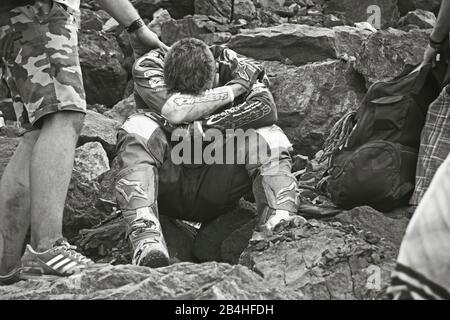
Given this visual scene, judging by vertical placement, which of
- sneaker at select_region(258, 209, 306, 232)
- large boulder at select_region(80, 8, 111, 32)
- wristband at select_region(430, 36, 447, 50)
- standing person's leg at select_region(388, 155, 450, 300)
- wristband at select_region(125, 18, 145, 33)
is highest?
standing person's leg at select_region(388, 155, 450, 300)

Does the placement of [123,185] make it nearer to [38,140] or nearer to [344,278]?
[38,140]

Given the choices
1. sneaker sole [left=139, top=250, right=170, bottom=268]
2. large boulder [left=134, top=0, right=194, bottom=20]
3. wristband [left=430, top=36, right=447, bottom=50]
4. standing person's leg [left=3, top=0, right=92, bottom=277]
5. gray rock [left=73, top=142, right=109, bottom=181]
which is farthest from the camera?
large boulder [left=134, top=0, right=194, bottom=20]

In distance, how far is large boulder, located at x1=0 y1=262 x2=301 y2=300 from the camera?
3.22 m

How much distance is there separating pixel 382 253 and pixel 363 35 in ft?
19.6

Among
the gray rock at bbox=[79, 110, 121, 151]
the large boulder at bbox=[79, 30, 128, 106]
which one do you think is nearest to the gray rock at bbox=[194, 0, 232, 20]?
the large boulder at bbox=[79, 30, 128, 106]

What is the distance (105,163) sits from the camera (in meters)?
7.49

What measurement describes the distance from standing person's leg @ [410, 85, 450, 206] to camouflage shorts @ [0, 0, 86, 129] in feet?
6.47

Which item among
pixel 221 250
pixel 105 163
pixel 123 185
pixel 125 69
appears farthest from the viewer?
pixel 125 69

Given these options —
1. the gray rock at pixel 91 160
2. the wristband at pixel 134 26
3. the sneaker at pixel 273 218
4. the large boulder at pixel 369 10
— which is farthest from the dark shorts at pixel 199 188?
the large boulder at pixel 369 10

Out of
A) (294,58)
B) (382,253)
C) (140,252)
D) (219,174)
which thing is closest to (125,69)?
(294,58)

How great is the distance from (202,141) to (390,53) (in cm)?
289

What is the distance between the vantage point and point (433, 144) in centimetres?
499

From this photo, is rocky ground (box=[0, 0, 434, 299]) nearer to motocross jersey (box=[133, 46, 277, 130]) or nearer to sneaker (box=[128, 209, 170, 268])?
sneaker (box=[128, 209, 170, 268])

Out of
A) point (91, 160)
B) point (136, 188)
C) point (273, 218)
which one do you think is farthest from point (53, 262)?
point (91, 160)
